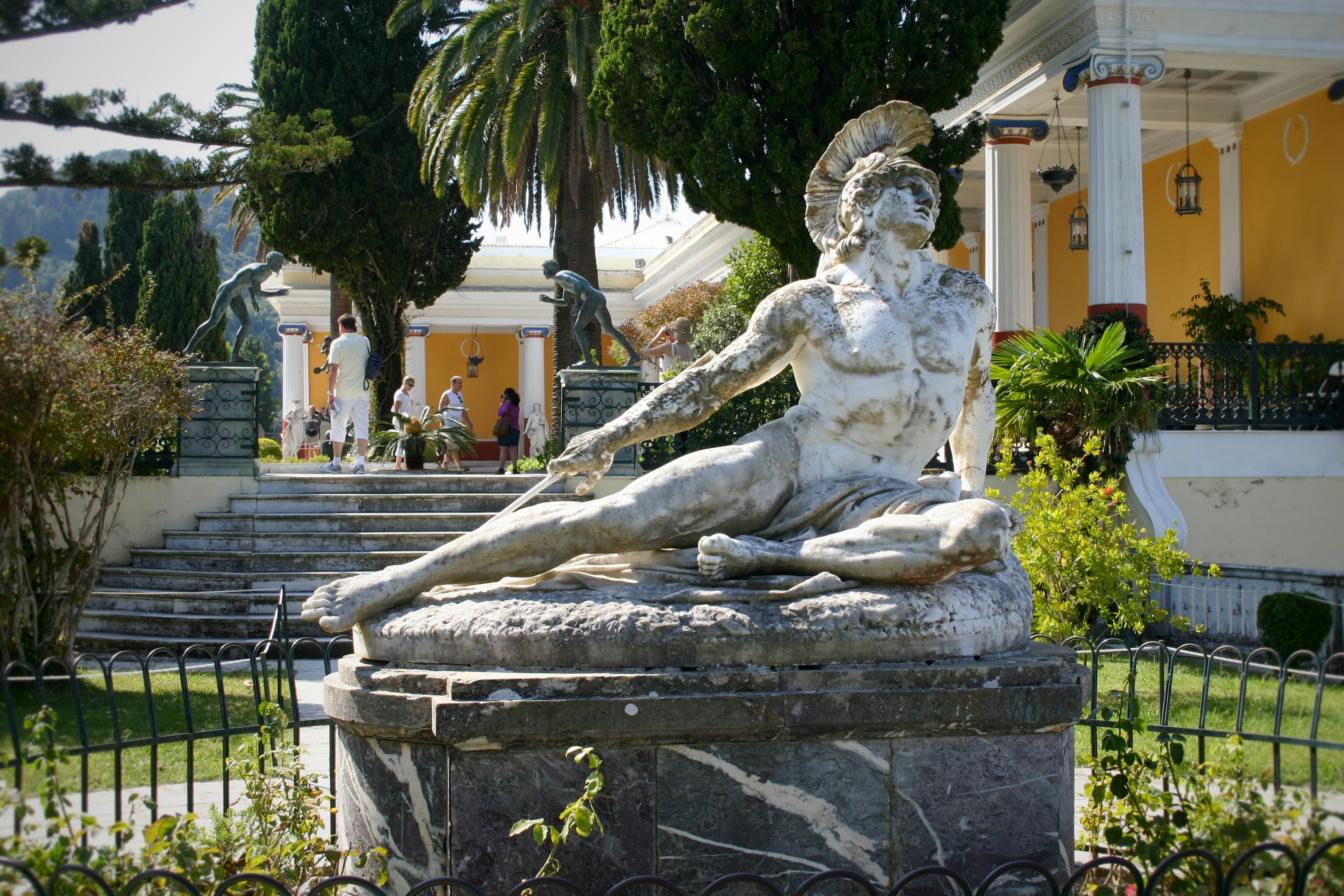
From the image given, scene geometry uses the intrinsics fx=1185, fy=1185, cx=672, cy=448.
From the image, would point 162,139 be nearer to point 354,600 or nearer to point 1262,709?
point 354,600

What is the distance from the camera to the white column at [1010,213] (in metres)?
15.4

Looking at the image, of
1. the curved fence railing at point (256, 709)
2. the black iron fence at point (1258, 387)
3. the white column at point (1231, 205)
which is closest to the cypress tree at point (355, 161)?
the curved fence railing at point (256, 709)

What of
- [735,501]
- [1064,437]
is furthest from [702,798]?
[1064,437]

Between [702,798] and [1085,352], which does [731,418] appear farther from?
[702,798]

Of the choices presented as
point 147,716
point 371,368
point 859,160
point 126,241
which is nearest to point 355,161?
point 371,368

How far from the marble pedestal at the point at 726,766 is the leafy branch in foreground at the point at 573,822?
4 centimetres

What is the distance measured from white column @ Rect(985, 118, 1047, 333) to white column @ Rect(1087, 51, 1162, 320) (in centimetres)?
223

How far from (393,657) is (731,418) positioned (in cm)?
919

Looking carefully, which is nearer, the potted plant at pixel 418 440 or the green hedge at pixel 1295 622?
the green hedge at pixel 1295 622

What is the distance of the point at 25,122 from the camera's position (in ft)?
12.0

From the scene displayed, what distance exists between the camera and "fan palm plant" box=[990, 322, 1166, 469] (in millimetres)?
10625

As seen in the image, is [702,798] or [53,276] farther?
[53,276]

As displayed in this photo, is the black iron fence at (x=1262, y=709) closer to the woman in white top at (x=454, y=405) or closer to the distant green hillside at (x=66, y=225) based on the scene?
the distant green hillside at (x=66, y=225)

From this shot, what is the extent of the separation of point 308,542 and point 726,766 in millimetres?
7779
